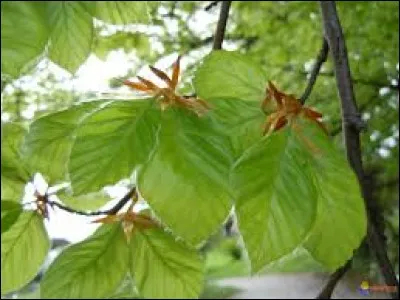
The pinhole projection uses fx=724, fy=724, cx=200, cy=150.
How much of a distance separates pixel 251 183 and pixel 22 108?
1334 mm

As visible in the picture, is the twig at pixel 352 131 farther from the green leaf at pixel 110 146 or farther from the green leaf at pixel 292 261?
the green leaf at pixel 110 146

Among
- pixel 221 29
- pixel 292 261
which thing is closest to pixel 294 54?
pixel 292 261

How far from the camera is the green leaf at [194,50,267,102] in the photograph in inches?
13.6

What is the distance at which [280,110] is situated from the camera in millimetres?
324

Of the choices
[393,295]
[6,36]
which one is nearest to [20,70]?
[6,36]

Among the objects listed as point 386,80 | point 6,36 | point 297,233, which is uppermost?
point 6,36

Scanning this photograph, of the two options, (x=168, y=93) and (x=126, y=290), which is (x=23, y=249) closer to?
(x=168, y=93)

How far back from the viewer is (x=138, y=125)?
31 cm

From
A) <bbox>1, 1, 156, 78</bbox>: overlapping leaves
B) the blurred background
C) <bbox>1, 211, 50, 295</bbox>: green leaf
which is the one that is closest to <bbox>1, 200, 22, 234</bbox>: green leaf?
<bbox>1, 211, 50, 295</bbox>: green leaf

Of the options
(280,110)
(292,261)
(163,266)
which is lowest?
(292,261)

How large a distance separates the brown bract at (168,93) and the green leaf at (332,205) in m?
0.05

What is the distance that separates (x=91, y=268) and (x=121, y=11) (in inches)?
6.1

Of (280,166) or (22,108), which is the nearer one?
(280,166)

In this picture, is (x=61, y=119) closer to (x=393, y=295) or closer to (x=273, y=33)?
(x=393, y=295)
